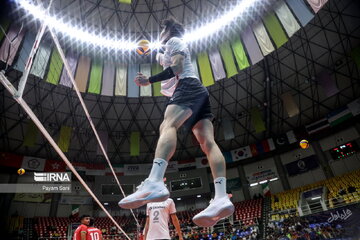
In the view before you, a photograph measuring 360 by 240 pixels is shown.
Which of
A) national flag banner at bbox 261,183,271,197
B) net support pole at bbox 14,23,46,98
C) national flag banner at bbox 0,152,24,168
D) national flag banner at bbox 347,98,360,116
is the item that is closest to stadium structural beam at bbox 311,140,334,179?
national flag banner at bbox 347,98,360,116

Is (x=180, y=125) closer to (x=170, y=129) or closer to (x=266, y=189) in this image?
(x=170, y=129)

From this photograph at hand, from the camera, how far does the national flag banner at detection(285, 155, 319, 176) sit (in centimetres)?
2772

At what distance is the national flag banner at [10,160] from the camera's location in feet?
78.7

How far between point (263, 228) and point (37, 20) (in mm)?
22765

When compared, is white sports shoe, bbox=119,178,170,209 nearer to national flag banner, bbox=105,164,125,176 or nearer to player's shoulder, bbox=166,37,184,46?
player's shoulder, bbox=166,37,184,46

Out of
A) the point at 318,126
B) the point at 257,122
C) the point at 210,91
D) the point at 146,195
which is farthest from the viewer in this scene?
the point at 210,91

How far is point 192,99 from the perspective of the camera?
293cm

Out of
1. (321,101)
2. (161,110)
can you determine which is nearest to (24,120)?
(161,110)

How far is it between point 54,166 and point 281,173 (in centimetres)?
2451

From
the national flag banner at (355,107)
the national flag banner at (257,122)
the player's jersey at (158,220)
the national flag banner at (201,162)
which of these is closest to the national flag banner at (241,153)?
the national flag banner at (201,162)

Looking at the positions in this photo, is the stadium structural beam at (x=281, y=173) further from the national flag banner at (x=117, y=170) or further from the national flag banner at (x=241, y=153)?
the national flag banner at (x=117, y=170)

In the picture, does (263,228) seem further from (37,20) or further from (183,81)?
(37,20)

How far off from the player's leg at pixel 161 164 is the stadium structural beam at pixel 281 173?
29.6 m

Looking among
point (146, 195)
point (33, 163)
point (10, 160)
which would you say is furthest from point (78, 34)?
point (146, 195)
